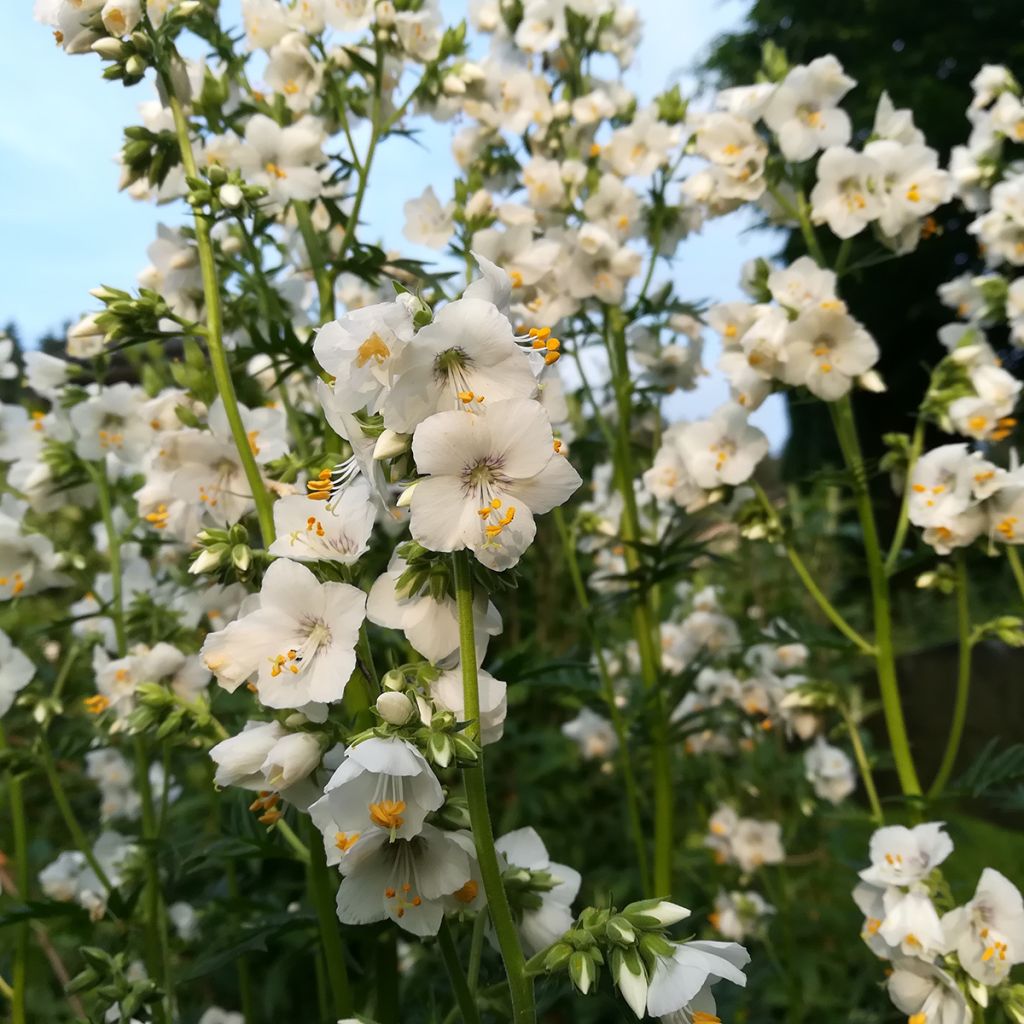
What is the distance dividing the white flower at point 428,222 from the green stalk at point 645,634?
0.59m

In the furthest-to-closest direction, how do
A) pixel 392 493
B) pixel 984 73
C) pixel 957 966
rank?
pixel 984 73, pixel 957 966, pixel 392 493

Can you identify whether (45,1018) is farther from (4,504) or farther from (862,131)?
(862,131)

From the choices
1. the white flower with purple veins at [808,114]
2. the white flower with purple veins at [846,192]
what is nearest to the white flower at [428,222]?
the white flower with purple veins at [808,114]

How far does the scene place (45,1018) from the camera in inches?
121

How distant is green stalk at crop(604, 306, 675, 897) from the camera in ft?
8.68

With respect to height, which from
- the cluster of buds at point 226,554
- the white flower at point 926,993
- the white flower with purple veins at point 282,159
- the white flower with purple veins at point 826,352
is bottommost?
the white flower at point 926,993

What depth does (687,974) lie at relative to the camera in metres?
1.12

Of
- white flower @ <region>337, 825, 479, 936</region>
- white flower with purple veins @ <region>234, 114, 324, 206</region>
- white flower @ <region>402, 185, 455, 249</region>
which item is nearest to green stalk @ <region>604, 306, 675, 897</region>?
white flower @ <region>402, 185, 455, 249</region>

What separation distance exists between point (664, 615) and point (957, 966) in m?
2.80

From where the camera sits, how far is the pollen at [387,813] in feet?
3.69

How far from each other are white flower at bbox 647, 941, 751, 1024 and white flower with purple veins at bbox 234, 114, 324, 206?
73.0 inches

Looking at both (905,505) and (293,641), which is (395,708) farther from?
(905,505)

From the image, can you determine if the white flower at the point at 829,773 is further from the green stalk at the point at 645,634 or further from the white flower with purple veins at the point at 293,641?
the white flower with purple veins at the point at 293,641

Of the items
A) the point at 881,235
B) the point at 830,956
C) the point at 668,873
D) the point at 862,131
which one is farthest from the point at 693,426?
the point at 862,131
